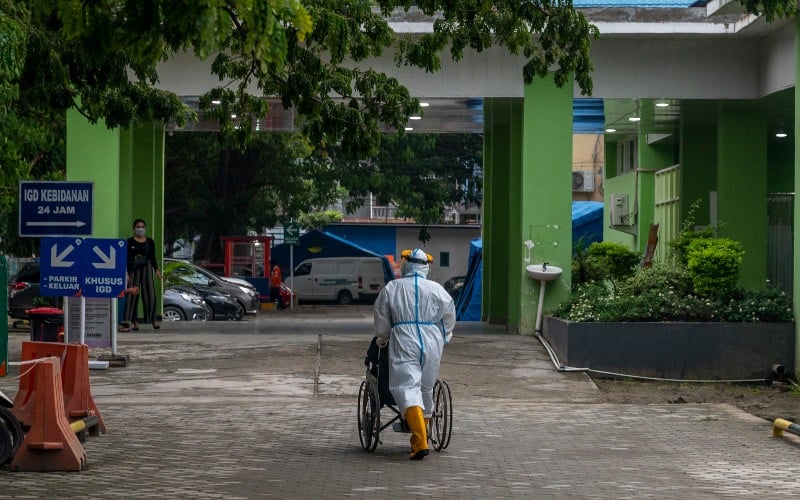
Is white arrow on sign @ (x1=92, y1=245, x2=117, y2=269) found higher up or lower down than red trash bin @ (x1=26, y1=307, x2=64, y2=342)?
higher up

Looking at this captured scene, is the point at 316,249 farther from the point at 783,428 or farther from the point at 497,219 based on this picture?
the point at 783,428

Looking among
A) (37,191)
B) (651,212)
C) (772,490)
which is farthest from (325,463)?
(651,212)

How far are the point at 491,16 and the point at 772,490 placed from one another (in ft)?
20.5

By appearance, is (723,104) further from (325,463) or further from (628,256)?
(325,463)

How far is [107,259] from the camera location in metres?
15.1

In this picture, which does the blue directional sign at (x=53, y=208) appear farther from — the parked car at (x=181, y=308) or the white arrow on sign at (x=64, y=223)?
the parked car at (x=181, y=308)

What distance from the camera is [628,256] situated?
21.1 meters

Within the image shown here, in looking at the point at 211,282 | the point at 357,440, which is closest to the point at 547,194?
the point at 357,440

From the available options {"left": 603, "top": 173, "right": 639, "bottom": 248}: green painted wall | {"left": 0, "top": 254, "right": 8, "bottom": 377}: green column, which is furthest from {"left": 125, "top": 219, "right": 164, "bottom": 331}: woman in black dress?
{"left": 603, "top": 173, "right": 639, "bottom": 248}: green painted wall

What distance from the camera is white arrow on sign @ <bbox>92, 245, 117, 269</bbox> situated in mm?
15109

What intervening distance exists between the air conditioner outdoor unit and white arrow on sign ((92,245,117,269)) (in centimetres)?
4343

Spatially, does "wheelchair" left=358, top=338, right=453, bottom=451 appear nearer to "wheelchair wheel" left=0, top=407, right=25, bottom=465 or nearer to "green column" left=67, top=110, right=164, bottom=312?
"wheelchair wheel" left=0, top=407, right=25, bottom=465

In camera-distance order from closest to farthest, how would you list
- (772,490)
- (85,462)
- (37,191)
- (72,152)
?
(772,490)
(85,462)
(37,191)
(72,152)

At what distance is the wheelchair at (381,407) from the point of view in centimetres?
1076
